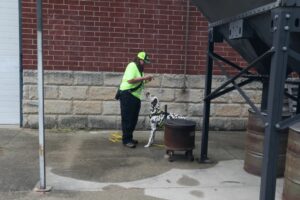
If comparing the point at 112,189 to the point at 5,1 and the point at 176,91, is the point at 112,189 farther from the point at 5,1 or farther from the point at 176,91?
the point at 5,1

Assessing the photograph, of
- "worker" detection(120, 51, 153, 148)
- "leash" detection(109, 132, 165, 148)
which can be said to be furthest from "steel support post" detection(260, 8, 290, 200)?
"leash" detection(109, 132, 165, 148)

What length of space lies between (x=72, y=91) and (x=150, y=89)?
166 cm

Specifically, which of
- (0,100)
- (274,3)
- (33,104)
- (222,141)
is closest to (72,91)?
(33,104)

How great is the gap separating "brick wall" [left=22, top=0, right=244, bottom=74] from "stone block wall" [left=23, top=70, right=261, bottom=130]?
0.63 feet

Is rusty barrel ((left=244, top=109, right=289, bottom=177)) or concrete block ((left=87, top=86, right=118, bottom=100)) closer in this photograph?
rusty barrel ((left=244, top=109, right=289, bottom=177))

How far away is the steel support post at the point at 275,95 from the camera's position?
3646mm

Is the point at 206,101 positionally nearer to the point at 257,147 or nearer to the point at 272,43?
the point at 257,147

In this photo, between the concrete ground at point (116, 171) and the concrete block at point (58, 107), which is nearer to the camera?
the concrete ground at point (116, 171)

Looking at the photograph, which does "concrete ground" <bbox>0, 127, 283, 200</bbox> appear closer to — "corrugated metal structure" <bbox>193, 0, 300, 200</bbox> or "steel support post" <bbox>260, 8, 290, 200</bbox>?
"steel support post" <bbox>260, 8, 290, 200</bbox>

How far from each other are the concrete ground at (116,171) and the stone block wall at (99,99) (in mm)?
589

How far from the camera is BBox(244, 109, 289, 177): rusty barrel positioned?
602 cm

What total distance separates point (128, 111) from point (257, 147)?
244 centimetres

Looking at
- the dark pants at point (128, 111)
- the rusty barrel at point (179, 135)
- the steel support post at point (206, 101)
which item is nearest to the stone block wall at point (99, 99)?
the dark pants at point (128, 111)

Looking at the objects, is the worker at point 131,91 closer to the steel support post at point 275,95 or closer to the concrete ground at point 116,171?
the concrete ground at point 116,171
